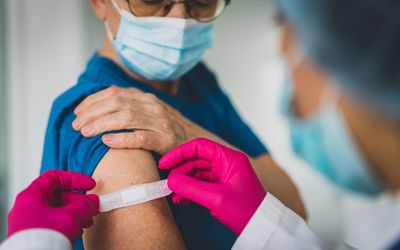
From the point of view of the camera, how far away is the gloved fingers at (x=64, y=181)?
95 centimetres

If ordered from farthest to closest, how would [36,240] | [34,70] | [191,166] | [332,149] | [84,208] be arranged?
[34,70], [191,166], [332,149], [84,208], [36,240]

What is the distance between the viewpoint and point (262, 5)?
424cm

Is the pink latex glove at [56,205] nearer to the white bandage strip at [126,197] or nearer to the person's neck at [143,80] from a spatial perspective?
the white bandage strip at [126,197]

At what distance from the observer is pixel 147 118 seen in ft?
3.74

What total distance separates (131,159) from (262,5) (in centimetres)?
349

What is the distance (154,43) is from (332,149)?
63cm

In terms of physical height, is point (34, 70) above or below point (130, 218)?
below

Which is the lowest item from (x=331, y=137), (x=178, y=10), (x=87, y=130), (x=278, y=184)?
(x=278, y=184)

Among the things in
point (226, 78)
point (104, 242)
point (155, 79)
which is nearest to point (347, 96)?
point (104, 242)

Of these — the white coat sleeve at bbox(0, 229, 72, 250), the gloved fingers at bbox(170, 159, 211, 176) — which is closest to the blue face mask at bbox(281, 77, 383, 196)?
the gloved fingers at bbox(170, 159, 211, 176)

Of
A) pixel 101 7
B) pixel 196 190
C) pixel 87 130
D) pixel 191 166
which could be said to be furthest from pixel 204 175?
pixel 101 7

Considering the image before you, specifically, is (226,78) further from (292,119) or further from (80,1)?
(292,119)

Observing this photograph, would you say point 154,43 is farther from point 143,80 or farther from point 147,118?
point 147,118

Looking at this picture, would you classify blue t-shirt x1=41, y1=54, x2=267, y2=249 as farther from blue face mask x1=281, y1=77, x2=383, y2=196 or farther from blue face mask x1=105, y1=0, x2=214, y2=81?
blue face mask x1=281, y1=77, x2=383, y2=196
